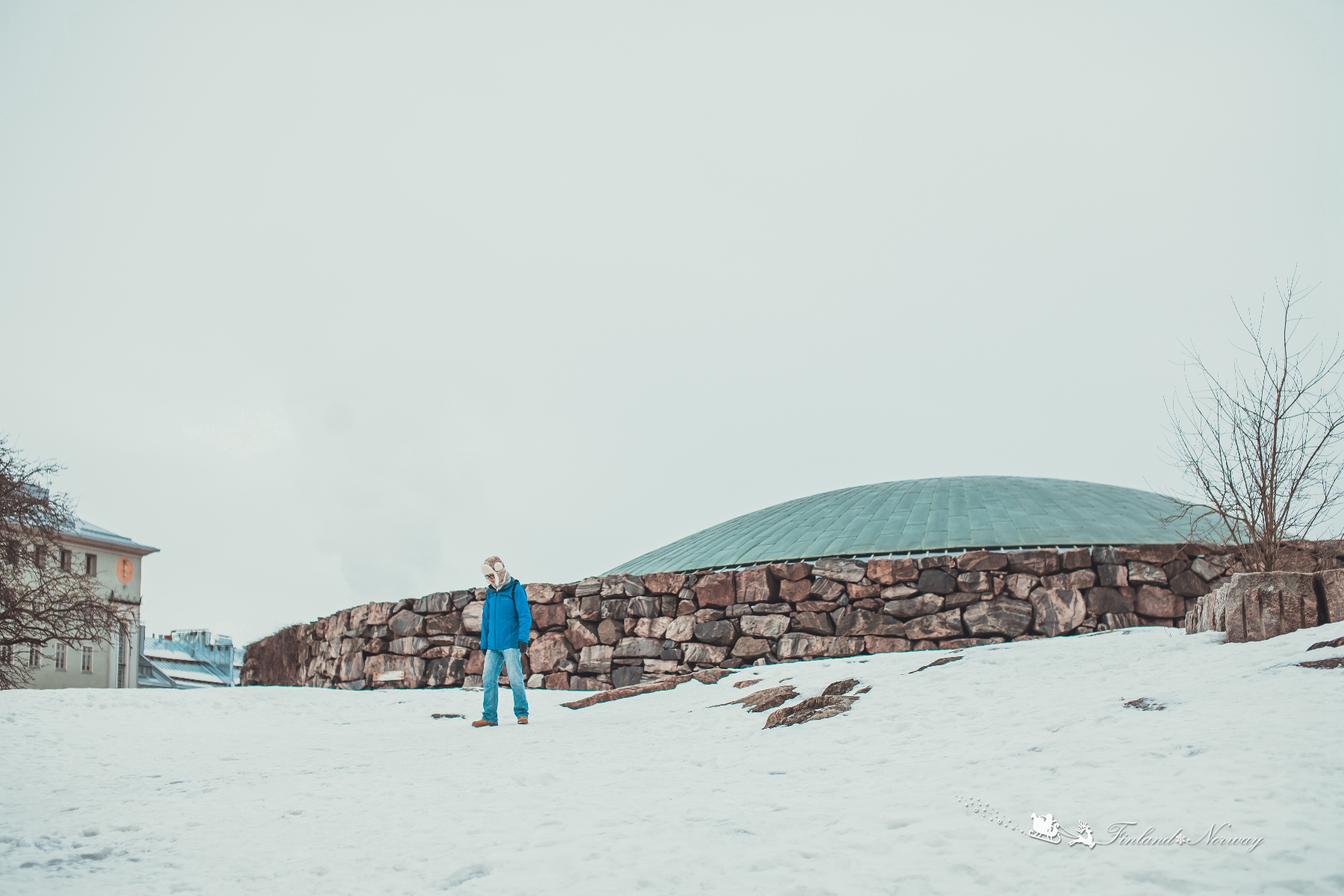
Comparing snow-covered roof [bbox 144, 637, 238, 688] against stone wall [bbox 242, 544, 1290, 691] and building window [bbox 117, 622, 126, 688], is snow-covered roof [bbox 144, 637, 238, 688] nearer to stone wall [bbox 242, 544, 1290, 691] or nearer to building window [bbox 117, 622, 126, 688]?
building window [bbox 117, 622, 126, 688]

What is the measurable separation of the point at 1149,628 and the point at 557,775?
19.9 ft

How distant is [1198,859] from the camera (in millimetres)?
3309

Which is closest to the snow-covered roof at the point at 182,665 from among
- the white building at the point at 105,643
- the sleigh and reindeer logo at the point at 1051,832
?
the white building at the point at 105,643

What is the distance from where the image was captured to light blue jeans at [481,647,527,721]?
27.4 ft

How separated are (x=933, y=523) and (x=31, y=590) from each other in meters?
19.6

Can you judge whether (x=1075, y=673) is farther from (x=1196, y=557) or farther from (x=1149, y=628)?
(x=1196, y=557)

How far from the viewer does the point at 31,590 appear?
2005cm

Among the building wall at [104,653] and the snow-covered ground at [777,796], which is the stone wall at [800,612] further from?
the building wall at [104,653]

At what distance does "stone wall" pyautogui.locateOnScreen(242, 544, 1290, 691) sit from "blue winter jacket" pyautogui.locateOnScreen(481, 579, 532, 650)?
11.0 feet

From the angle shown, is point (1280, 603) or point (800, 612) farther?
point (800, 612)

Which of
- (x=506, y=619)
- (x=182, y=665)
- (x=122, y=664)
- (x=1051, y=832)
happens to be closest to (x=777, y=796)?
(x=1051, y=832)

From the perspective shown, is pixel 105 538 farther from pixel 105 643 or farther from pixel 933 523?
pixel 933 523

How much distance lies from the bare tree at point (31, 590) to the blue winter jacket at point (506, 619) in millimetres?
14055

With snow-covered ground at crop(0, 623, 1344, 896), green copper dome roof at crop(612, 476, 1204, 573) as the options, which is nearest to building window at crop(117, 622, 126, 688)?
green copper dome roof at crop(612, 476, 1204, 573)
